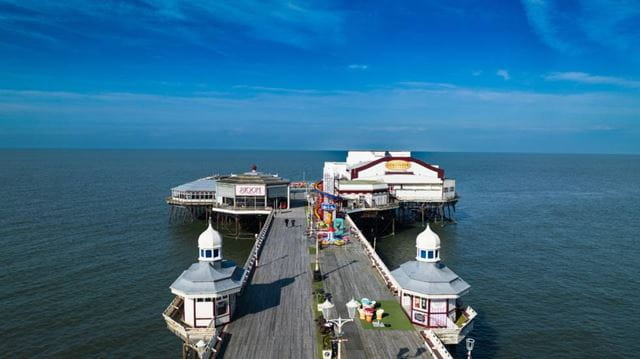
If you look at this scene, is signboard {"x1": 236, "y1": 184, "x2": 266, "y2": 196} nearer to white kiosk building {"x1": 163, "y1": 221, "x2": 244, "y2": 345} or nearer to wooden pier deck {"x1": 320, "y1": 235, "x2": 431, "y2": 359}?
wooden pier deck {"x1": 320, "y1": 235, "x2": 431, "y2": 359}

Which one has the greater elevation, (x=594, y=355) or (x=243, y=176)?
(x=243, y=176)

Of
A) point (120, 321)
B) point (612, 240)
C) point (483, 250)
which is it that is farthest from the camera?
point (612, 240)

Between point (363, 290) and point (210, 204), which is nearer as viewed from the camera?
point (363, 290)

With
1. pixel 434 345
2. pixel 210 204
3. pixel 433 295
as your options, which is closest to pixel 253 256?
pixel 433 295

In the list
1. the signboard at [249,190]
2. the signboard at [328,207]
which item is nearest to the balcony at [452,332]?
the signboard at [328,207]

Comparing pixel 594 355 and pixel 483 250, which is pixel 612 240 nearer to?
pixel 483 250

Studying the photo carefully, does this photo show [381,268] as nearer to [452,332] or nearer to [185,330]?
[452,332]

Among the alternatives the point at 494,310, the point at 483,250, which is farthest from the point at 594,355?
the point at 483,250
